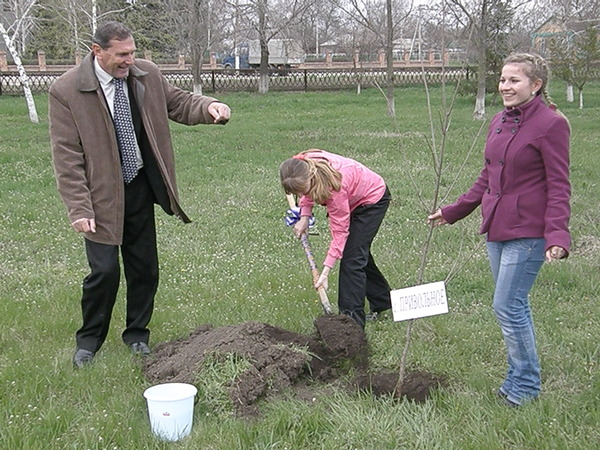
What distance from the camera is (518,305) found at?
3.67 m

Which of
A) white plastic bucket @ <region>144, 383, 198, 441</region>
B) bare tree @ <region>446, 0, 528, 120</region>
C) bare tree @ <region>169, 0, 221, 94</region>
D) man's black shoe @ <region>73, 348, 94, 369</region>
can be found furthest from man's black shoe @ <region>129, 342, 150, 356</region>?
bare tree @ <region>169, 0, 221, 94</region>

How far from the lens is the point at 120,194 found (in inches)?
180

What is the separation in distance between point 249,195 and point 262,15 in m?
23.0

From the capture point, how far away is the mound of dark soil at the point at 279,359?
4.10 meters

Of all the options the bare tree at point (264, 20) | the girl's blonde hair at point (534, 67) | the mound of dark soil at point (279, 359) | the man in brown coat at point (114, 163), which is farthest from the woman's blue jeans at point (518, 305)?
the bare tree at point (264, 20)

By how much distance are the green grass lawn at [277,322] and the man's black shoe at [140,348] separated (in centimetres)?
11

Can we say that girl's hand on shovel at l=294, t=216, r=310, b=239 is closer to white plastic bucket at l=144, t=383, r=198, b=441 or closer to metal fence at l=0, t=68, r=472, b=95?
white plastic bucket at l=144, t=383, r=198, b=441

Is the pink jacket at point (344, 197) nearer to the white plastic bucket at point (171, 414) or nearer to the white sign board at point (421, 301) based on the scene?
the white sign board at point (421, 301)

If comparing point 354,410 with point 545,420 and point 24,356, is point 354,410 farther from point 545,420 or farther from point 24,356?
point 24,356

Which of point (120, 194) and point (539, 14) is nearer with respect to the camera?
point (120, 194)

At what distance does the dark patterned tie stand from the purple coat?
2205 millimetres

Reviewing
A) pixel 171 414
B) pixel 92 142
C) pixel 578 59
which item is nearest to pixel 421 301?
pixel 171 414

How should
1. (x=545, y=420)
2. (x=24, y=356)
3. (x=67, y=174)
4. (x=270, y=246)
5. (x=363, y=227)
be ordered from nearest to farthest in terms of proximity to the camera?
1. (x=545, y=420)
2. (x=67, y=174)
3. (x=24, y=356)
4. (x=363, y=227)
5. (x=270, y=246)

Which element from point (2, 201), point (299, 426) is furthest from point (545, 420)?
point (2, 201)
